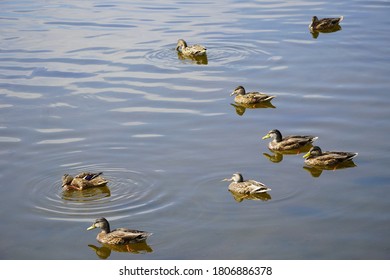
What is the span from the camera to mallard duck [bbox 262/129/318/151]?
16.6m

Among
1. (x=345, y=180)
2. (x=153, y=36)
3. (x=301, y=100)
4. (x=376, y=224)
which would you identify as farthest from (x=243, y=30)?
(x=376, y=224)

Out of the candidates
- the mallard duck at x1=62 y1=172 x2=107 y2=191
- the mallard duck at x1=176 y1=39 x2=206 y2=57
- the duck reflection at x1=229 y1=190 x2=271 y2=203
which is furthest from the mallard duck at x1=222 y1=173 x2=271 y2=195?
the mallard duck at x1=176 y1=39 x2=206 y2=57

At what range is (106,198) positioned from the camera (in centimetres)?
1473

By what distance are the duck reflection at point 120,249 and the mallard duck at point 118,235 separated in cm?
9

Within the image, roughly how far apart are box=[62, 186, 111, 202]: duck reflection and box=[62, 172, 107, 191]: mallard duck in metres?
0.08

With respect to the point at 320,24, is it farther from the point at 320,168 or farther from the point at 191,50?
the point at 320,168

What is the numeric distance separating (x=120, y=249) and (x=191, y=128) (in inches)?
202

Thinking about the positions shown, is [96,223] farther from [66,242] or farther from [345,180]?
[345,180]

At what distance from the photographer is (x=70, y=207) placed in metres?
14.4

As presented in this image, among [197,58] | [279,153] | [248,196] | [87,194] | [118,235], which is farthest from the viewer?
[197,58]

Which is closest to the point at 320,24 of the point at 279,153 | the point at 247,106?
the point at 247,106

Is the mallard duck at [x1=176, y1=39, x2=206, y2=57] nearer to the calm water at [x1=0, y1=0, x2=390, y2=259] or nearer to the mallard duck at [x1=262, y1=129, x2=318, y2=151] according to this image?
the calm water at [x1=0, y1=0, x2=390, y2=259]

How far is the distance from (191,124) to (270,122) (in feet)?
5.24

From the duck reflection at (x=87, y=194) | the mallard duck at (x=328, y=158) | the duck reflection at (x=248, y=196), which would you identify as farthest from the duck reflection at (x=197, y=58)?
the duck reflection at (x=248, y=196)
